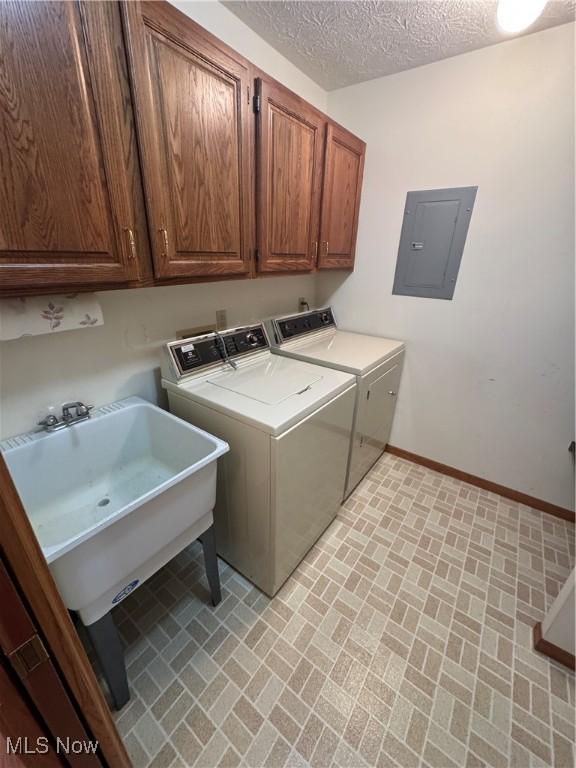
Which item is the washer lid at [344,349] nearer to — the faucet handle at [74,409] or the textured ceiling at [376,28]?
the faucet handle at [74,409]

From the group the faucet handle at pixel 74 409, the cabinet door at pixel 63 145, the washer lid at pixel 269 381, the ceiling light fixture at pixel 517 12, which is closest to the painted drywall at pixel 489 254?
the ceiling light fixture at pixel 517 12

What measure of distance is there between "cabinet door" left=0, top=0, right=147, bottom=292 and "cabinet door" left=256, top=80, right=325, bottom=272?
59cm

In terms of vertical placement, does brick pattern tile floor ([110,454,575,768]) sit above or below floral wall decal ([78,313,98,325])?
below

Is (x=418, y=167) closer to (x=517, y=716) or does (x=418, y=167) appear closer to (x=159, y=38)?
(x=159, y=38)

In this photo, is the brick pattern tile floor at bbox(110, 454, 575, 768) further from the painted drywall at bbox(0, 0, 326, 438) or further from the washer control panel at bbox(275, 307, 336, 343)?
the washer control panel at bbox(275, 307, 336, 343)

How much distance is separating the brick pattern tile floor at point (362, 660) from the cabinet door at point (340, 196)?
1.74 m

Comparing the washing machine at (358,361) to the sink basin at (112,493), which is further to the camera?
the washing machine at (358,361)

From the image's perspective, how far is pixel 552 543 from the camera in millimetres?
1740

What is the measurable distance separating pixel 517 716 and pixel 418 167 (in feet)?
8.55

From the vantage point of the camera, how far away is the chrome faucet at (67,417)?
3.71ft

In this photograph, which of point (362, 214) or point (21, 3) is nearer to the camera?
point (21, 3)

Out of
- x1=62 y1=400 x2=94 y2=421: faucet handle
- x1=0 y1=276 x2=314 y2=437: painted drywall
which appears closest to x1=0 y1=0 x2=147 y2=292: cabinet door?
x1=0 y1=276 x2=314 y2=437: painted drywall

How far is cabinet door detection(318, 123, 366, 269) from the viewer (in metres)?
1.70

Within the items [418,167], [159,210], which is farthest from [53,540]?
[418,167]
